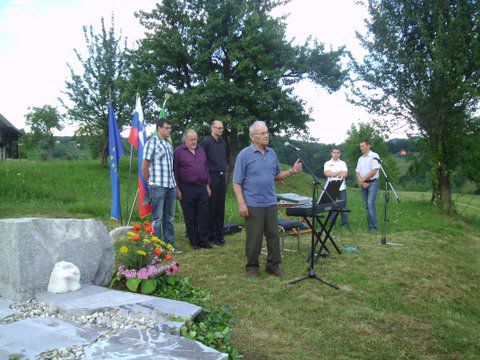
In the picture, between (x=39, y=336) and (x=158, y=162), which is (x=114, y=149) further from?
(x=39, y=336)

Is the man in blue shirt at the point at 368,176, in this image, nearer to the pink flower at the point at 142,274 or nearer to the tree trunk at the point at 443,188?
the pink flower at the point at 142,274

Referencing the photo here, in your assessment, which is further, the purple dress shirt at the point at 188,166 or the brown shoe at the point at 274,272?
the purple dress shirt at the point at 188,166

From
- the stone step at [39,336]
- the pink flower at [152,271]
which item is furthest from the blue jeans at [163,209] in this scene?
the stone step at [39,336]

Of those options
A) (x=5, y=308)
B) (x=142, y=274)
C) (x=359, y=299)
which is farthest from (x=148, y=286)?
(x=359, y=299)

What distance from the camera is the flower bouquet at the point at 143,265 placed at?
13.1 feet

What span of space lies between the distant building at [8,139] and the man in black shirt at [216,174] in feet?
114

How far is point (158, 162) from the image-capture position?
5.88 meters

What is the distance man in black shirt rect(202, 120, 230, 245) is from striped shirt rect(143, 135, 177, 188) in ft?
3.05

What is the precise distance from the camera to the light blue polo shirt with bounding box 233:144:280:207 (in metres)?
4.93

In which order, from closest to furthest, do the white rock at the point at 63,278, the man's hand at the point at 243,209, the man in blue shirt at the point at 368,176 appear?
→ the white rock at the point at 63,278 → the man's hand at the point at 243,209 → the man in blue shirt at the point at 368,176

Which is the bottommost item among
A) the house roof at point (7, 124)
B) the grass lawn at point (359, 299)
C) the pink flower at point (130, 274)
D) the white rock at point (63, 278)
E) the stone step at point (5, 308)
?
the grass lawn at point (359, 299)

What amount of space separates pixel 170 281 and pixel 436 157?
38.1ft

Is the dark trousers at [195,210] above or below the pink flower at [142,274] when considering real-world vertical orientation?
above

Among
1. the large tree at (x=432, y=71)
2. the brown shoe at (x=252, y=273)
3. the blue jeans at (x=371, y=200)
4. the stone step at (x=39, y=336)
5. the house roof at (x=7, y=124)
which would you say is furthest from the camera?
the house roof at (x=7, y=124)
